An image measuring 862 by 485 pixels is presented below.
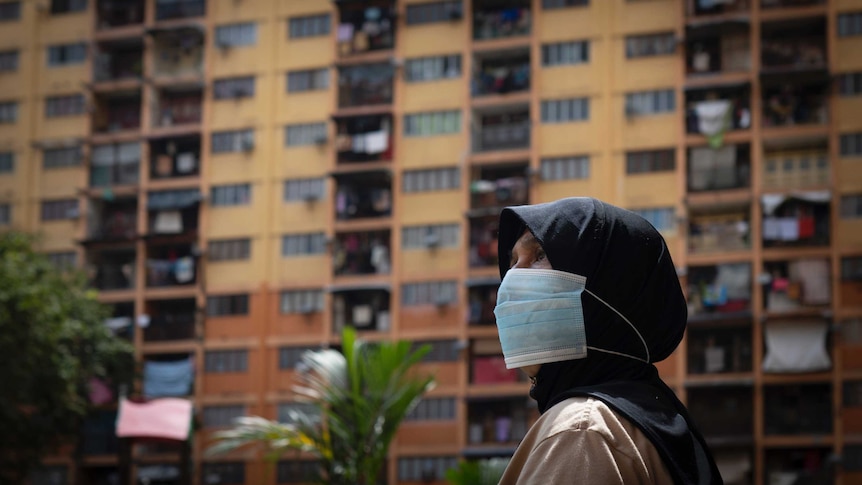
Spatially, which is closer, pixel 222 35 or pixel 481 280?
pixel 481 280

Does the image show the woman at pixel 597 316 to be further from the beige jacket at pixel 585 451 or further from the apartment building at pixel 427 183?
the apartment building at pixel 427 183

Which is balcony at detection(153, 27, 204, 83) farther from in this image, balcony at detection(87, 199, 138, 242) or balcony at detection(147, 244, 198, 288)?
balcony at detection(147, 244, 198, 288)

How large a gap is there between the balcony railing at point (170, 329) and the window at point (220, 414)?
249 cm

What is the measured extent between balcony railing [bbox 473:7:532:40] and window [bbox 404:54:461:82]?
3.71ft

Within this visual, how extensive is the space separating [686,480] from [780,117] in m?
40.9

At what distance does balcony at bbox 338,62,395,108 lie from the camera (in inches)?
1779

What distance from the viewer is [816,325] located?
40.4m

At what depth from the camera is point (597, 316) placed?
2309 millimetres

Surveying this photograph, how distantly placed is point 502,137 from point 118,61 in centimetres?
1473

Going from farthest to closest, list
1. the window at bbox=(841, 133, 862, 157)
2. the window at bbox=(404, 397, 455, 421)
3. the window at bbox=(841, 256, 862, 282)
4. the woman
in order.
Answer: the window at bbox=(404, 397, 455, 421)
the window at bbox=(841, 133, 862, 157)
the window at bbox=(841, 256, 862, 282)
the woman

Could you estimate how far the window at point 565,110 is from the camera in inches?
1698

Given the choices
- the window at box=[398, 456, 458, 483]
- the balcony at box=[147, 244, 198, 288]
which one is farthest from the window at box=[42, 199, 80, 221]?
the window at box=[398, 456, 458, 483]

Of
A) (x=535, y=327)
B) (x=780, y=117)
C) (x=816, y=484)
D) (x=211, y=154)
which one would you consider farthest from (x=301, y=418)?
(x=211, y=154)

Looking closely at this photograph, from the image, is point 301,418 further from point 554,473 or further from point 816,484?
point 816,484
